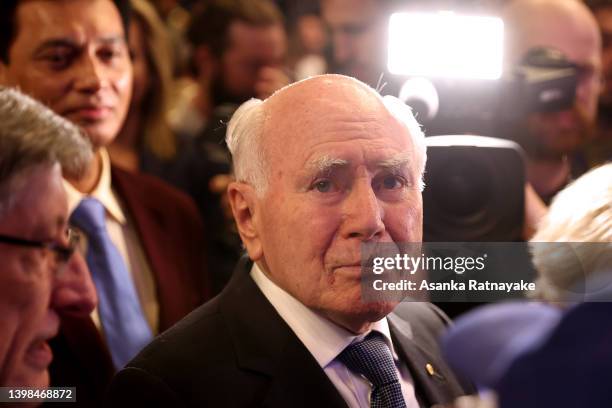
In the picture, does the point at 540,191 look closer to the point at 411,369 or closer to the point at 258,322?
the point at 411,369

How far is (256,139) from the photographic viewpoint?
1.41m

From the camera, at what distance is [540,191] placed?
1680 mm

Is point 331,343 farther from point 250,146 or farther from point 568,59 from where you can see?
point 568,59

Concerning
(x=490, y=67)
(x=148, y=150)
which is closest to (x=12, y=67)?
(x=148, y=150)

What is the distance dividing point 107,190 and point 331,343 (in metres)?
0.68

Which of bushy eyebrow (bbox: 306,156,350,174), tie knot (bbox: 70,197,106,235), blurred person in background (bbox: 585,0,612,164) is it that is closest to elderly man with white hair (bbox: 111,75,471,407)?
bushy eyebrow (bbox: 306,156,350,174)

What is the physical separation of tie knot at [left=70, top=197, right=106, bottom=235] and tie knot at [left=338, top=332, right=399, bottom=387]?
24.1 inches

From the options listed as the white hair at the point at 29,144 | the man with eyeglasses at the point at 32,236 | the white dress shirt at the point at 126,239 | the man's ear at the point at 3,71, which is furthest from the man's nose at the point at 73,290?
the man's ear at the point at 3,71

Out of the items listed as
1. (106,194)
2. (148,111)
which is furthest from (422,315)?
(148,111)

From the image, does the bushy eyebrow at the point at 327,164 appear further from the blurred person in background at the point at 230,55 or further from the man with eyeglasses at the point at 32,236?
the blurred person in background at the point at 230,55

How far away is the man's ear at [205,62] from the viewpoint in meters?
2.61

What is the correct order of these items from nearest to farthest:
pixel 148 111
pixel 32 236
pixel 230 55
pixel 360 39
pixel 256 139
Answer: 1. pixel 32 236
2. pixel 256 139
3. pixel 360 39
4. pixel 148 111
5. pixel 230 55

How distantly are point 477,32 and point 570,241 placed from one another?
51 centimetres

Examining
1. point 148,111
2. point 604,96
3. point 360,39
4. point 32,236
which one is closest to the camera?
point 32,236
